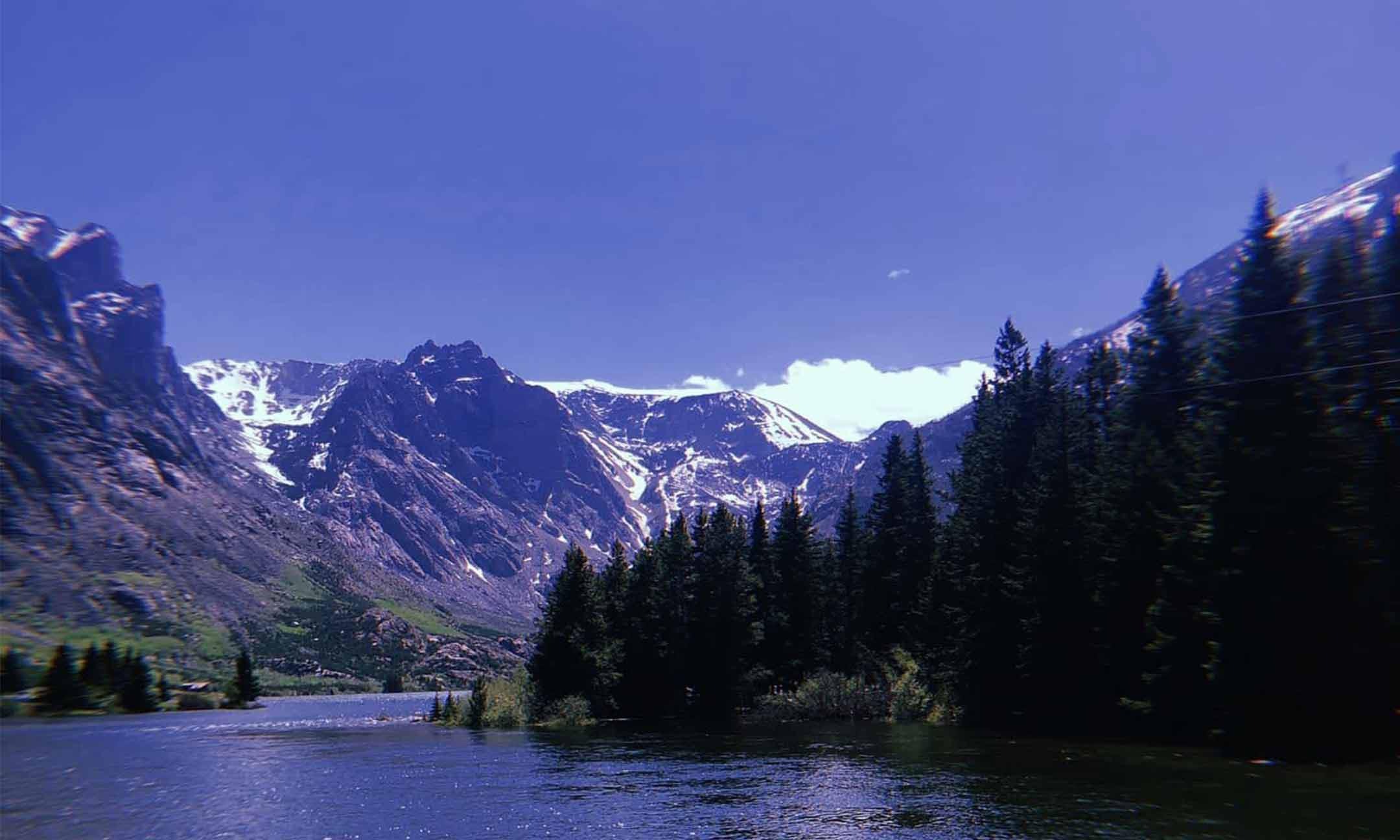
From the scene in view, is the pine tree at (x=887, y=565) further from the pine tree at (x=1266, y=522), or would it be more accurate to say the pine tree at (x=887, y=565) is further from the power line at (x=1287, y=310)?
the power line at (x=1287, y=310)

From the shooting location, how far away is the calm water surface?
31.9 metres

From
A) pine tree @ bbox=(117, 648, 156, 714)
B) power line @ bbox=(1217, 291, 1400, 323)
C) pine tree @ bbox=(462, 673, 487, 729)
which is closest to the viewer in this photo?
power line @ bbox=(1217, 291, 1400, 323)

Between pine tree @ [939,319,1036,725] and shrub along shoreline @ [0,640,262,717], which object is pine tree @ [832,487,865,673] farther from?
shrub along shoreline @ [0,640,262,717]

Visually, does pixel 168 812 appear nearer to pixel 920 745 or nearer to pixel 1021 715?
pixel 920 745

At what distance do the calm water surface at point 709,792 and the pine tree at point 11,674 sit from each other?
11681cm

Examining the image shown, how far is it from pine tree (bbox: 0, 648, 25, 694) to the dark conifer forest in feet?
405

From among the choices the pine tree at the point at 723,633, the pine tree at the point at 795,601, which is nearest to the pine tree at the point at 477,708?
the pine tree at the point at 723,633

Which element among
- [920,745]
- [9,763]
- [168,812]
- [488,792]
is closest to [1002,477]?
[920,745]

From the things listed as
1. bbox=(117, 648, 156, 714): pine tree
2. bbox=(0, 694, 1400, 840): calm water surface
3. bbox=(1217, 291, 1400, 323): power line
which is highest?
bbox=(1217, 291, 1400, 323): power line

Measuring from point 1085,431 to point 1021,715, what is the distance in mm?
25320

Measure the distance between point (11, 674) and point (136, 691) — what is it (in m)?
26.8

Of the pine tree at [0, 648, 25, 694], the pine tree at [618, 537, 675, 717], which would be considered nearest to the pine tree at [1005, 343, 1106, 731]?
the pine tree at [618, 537, 675, 717]

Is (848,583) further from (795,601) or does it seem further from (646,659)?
(646,659)

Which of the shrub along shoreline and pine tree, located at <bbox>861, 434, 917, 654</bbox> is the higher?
pine tree, located at <bbox>861, 434, 917, 654</bbox>
